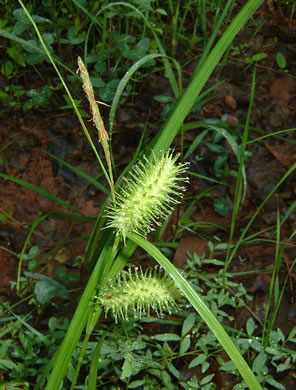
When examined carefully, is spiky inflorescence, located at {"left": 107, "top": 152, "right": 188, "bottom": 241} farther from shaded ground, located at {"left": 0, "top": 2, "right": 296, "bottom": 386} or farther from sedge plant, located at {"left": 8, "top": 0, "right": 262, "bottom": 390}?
shaded ground, located at {"left": 0, "top": 2, "right": 296, "bottom": 386}

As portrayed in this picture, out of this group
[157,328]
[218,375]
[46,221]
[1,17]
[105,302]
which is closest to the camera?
[105,302]

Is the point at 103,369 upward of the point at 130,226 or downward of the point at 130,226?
downward

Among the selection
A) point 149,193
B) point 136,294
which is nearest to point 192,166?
point 136,294

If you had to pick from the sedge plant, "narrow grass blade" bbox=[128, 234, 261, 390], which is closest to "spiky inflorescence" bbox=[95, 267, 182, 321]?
the sedge plant

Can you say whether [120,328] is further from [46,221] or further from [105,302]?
[46,221]

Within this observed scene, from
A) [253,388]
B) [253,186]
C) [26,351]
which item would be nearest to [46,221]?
[26,351]

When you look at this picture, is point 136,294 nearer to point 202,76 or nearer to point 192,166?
point 202,76

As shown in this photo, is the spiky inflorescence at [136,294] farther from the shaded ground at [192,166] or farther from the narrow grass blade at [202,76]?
the shaded ground at [192,166]

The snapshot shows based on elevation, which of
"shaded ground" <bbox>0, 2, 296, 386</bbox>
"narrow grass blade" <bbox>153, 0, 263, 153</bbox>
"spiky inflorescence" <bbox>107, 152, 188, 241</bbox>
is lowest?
"shaded ground" <bbox>0, 2, 296, 386</bbox>
